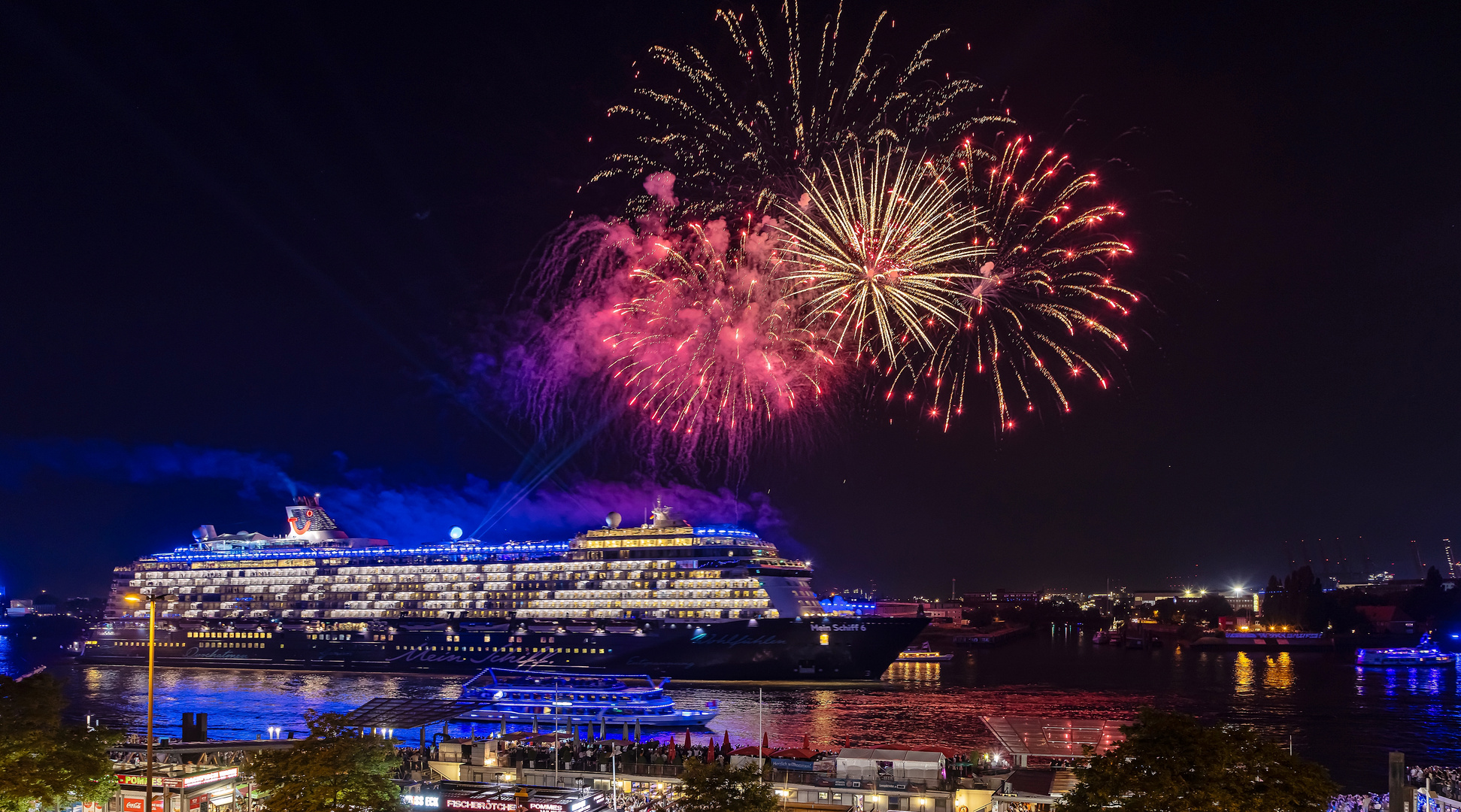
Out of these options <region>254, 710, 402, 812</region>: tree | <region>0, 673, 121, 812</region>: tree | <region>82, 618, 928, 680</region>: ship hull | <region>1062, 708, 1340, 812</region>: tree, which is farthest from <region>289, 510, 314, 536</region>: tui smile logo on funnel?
<region>1062, 708, 1340, 812</region>: tree

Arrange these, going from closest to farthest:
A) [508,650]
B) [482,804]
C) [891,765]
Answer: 1. [482,804]
2. [891,765]
3. [508,650]

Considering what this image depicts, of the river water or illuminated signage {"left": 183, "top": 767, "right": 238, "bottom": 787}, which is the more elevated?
illuminated signage {"left": 183, "top": 767, "right": 238, "bottom": 787}

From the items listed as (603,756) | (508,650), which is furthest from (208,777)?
(508,650)

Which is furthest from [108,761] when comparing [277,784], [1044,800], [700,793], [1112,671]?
[1112,671]

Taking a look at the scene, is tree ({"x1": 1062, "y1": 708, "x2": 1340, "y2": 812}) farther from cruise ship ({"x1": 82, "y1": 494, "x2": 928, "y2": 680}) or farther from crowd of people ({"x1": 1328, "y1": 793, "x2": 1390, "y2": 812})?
cruise ship ({"x1": 82, "y1": 494, "x2": 928, "y2": 680})

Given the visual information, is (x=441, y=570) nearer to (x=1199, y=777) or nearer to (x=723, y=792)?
(x=723, y=792)

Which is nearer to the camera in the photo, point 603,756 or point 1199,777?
point 1199,777
